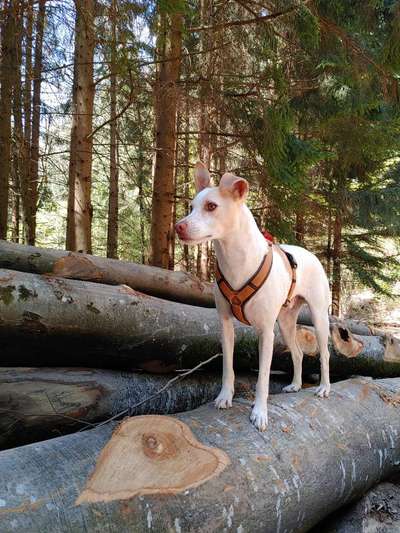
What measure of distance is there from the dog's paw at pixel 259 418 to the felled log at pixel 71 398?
449mm

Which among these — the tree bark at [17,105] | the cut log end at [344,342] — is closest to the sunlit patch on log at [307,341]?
the cut log end at [344,342]

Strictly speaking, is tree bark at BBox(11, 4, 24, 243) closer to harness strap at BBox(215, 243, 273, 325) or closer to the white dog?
the white dog

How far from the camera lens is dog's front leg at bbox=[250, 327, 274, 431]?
2.61 m

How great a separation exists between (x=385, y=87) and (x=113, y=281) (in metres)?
4.74

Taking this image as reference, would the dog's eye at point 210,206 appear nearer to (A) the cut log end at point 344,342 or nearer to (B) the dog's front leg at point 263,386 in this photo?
(B) the dog's front leg at point 263,386

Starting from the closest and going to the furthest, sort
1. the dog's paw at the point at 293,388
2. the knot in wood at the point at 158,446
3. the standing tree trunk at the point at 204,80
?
the knot in wood at the point at 158,446 → the dog's paw at the point at 293,388 → the standing tree trunk at the point at 204,80

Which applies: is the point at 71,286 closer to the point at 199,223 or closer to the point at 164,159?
the point at 199,223

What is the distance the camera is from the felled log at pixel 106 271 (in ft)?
14.9

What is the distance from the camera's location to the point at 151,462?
2014 millimetres

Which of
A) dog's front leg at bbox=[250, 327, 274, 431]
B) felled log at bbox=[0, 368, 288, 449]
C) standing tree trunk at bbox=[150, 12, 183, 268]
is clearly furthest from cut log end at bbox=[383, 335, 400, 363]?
standing tree trunk at bbox=[150, 12, 183, 268]

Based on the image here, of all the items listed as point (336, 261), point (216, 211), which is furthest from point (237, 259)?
point (336, 261)

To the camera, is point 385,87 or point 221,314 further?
point 385,87

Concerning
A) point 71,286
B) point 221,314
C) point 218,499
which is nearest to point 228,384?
point 221,314

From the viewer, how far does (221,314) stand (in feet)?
9.77
